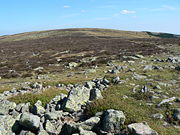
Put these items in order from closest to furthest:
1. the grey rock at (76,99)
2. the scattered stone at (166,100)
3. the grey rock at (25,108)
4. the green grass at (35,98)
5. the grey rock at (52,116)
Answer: the grey rock at (52,116), the scattered stone at (166,100), the grey rock at (76,99), the grey rock at (25,108), the green grass at (35,98)

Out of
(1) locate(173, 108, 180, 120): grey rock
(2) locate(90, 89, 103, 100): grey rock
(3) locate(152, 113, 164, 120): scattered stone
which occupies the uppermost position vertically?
(2) locate(90, 89, 103, 100): grey rock

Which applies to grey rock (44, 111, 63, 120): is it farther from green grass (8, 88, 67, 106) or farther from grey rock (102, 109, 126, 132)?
grey rock (102, 109, 126, 132)

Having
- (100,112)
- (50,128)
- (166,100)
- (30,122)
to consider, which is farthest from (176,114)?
(30,122)

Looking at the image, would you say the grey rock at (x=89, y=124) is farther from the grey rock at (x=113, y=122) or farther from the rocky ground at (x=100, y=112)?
the grey rock at (x=113, y=122)

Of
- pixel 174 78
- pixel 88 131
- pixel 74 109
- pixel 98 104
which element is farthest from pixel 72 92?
pixel 174 78

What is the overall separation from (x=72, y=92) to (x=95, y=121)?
2.99 metres

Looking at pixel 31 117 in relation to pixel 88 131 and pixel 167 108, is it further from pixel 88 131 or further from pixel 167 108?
pixel 167 108

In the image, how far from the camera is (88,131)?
8.19m

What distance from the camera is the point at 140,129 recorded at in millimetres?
7512

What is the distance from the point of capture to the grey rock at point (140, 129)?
733 cm

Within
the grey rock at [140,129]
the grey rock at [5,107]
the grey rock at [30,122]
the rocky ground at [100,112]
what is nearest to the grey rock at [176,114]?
the rocky ground at [100,112]

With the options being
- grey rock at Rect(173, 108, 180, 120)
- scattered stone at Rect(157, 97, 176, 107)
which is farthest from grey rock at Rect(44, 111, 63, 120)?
grey rock at Rect(173, 108, 180, 120)

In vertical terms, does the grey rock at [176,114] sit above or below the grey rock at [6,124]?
above

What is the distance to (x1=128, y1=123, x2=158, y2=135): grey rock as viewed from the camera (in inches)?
289
